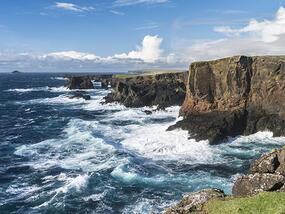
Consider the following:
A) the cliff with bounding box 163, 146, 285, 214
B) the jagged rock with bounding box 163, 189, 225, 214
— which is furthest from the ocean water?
the jagged rock with bounding box 163, 189, 225, 214

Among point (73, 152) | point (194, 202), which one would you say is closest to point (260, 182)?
point (194, 202)

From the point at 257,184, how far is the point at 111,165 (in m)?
23.9

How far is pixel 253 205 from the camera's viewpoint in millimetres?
19281

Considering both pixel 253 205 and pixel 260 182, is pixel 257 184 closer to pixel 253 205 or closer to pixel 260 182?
pixel 260 182

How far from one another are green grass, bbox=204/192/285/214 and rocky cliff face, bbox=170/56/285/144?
3535cm

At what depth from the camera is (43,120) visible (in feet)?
275

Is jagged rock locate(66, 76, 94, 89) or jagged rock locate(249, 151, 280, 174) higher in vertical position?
jagged rock locate(249, 151, 280, 174)

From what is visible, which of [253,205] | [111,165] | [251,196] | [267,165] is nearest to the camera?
[253,205]

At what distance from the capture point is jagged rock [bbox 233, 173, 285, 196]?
2358 centimetres

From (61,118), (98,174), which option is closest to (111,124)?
(61,118)

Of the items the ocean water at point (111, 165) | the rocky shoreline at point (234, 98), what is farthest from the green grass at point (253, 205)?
the rocky shoreline at point (234, 98)

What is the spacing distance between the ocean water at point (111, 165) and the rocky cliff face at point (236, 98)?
2.16 m

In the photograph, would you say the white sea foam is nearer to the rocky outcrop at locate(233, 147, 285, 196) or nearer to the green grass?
the rocky outcrop at locate(233, 147, 285, 196)

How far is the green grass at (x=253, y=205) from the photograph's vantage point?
18.6 metres
